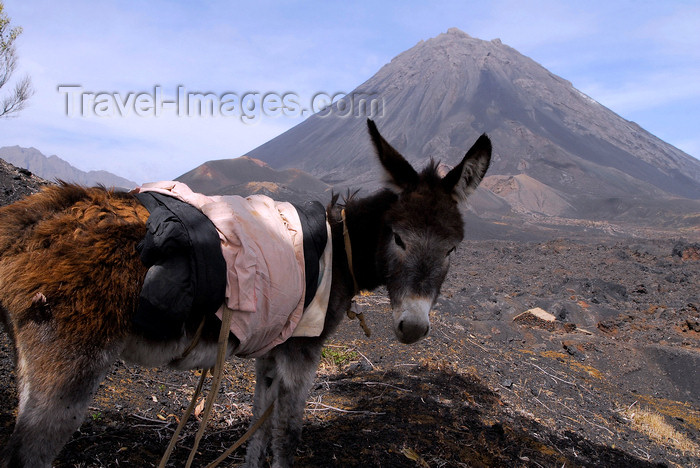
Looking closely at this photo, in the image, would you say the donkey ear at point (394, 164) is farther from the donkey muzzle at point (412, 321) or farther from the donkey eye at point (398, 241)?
the donkey muzzle at point (412, 321)

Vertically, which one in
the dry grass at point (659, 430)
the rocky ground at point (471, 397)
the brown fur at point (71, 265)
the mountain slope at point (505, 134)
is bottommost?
the dry grass at point (659, 430)

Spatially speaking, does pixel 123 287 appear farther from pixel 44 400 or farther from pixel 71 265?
pixel 44 400

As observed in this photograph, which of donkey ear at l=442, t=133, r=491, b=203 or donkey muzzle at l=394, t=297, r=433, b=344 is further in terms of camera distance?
donkey ear at l=442, t=133, r=491, b=203

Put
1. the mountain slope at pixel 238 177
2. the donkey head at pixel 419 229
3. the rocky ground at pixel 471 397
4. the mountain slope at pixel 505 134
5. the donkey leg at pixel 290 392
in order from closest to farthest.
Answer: the donkey head at pixel 419 229
the donkey leg at pixel 290 392
the rocky ground at pixel 471 397
the mountain slope at pixel 238 177
the mountain slope at pixel 505 134

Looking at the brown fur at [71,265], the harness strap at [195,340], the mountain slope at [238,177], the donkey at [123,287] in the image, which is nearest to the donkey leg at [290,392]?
the donkey at [123,287]

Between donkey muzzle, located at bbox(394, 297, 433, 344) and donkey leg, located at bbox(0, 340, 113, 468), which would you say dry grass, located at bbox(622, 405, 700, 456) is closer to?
donkey muzzle, located at bbox(394, 297, 433, 344)

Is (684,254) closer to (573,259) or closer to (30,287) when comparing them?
(573,259)

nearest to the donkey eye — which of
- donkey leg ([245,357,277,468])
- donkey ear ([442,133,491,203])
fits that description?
donkey ear ([442,133,491,203])

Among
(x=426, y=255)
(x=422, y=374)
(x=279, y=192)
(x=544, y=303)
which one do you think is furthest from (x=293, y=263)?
(x=279, y=192)

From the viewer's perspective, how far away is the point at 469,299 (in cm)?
1105

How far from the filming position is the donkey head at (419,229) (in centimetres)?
265

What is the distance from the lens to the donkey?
6.71 feet

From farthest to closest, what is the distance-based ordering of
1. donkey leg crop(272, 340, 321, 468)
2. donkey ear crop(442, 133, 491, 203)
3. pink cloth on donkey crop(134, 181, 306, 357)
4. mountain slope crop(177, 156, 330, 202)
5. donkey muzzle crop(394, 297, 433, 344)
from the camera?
mountain slope crop(177, 156, 330, 202), donkey ear crop(442, 133, 491, 203), donkey leg crop(272, 340, 321, 468), donkey muzzle crop(394, 297, 433, 344), pink cloth on donkey crop(134, 181, 306, 357)

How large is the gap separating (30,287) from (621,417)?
638 centimetres
